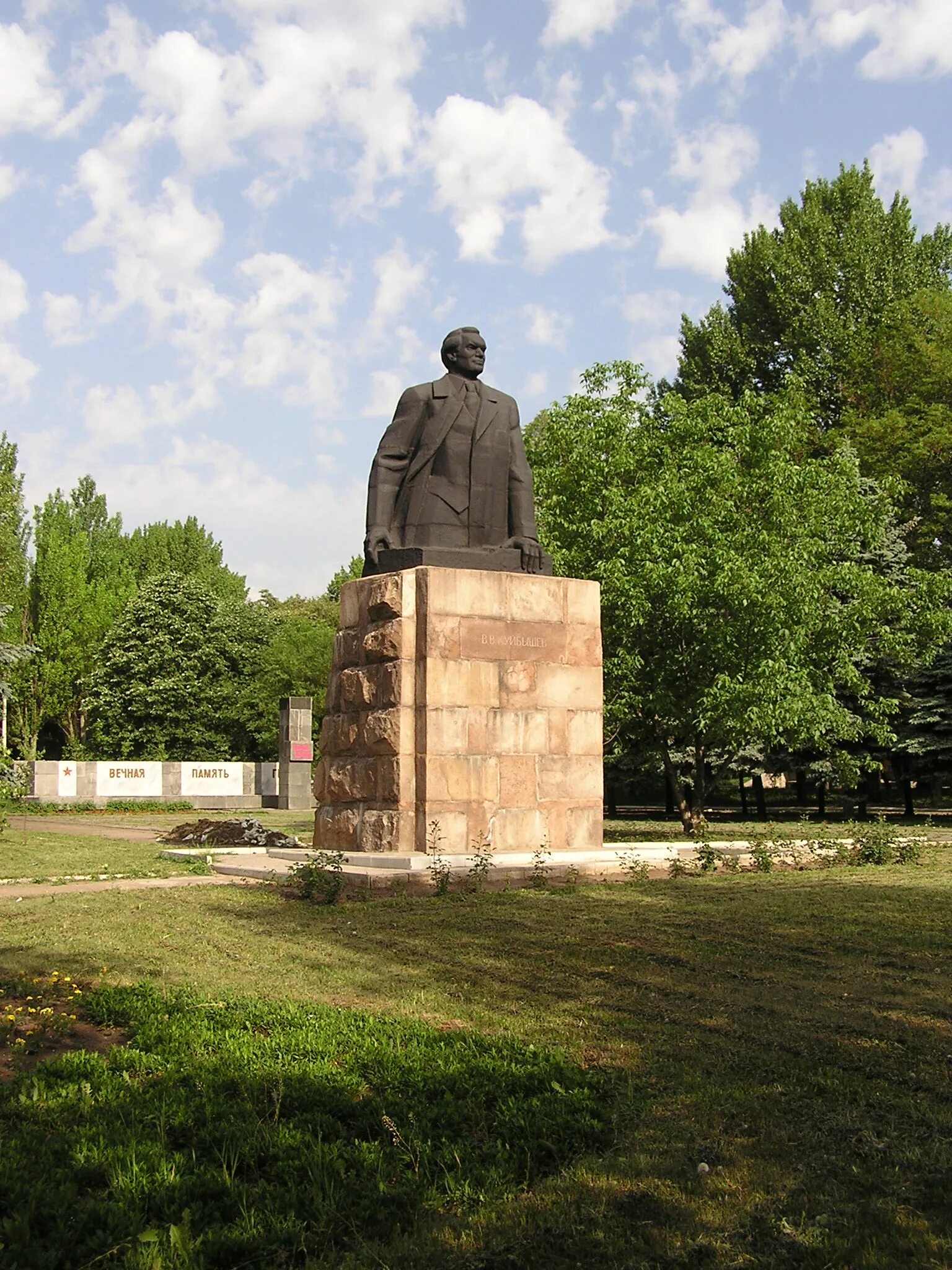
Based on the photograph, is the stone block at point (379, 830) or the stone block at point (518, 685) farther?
the stone block at point (518, 685)

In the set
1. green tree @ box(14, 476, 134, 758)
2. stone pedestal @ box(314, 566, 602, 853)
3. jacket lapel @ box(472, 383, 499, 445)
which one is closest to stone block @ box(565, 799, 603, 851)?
stone pedestal @ box(314, 566, 602, 853)

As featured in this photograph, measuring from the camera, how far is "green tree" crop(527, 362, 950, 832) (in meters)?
18.8

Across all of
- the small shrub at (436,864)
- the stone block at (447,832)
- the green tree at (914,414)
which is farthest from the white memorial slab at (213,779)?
the small shrub at (436,864)

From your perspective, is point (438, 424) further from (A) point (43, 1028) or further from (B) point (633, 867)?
(A) point (43, 1028)

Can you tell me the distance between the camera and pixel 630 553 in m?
19.5

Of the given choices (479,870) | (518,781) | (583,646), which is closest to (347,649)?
(518,781)

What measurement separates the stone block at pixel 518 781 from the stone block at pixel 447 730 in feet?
1.49

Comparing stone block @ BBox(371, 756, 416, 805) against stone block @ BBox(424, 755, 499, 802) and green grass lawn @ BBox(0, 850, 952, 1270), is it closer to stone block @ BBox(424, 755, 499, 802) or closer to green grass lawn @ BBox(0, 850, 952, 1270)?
stone block @ BBox(424, 755, 499, 802)

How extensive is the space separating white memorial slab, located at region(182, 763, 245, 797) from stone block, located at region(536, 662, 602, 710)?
2966 centimetres

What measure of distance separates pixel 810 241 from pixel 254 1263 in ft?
135

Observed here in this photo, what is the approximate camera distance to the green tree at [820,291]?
1564 inches

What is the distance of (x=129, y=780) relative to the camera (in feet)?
130

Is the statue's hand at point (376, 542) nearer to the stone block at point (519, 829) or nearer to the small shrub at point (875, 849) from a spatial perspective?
the stone block at point (519, 829)

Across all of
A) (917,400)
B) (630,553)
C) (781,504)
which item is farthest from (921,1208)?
(917,400)
